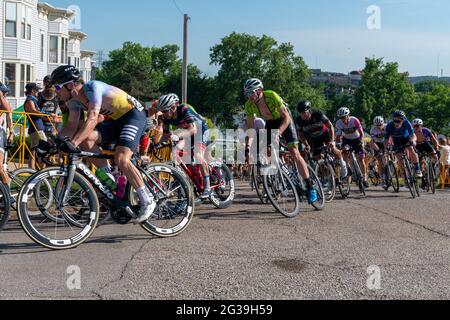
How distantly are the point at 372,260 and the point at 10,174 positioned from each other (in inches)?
183

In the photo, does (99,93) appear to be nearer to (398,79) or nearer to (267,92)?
(267,92)

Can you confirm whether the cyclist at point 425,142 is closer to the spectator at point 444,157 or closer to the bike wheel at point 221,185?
the spectator at point 444,157

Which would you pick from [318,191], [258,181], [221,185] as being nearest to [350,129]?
[318,191]

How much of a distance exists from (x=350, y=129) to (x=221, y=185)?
13.6 ft

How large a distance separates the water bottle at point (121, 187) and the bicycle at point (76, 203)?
2.1 inches

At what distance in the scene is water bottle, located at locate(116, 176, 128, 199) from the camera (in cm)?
580

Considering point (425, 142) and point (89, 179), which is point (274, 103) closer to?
point (89, 179)

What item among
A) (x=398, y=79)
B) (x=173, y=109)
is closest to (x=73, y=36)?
(x=398, y=79)

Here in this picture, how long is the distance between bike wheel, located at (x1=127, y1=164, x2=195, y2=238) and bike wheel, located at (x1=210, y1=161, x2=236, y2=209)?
201 cm

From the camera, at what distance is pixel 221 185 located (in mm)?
8453

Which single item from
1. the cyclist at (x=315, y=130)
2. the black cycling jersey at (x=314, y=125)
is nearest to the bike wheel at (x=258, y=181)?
the cyclist at (x=315, y=130)

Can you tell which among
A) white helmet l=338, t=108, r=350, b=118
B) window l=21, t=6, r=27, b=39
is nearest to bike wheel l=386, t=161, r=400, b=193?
white helmet l=338, t=108, r=350, b=118

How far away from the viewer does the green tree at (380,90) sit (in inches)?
2815

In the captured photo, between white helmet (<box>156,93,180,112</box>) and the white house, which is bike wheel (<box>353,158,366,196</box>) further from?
the white house
